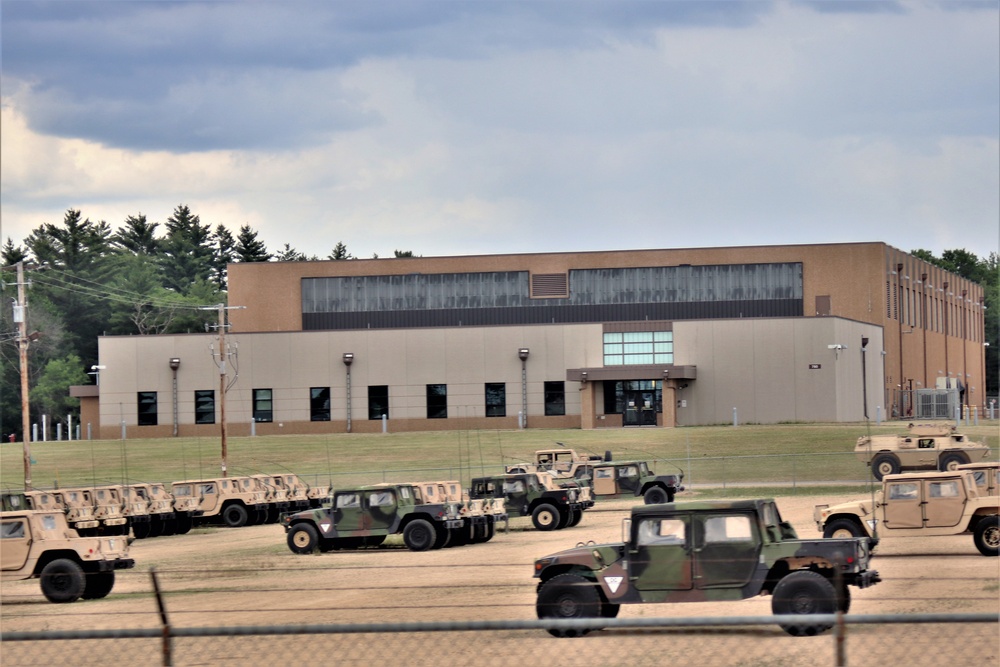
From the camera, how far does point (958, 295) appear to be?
406 ft

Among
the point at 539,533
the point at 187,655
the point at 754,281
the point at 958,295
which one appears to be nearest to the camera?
the point at 187,655

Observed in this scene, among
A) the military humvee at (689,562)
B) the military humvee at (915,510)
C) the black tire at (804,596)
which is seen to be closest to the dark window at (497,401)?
the military humvee at (915,510)

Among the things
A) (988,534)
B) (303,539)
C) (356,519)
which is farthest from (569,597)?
(303,539)

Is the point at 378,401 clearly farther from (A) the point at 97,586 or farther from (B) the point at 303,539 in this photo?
(A) the point at 97,586

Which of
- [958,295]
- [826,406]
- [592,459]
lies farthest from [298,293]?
[958,295]

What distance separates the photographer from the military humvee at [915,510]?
25.6m

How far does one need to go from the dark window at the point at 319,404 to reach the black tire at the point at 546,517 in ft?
150

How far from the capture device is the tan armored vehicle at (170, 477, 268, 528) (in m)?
41.4

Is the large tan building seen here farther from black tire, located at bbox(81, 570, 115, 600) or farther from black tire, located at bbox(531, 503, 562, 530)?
black tire, located at bbox(81, 570, 115, 600)

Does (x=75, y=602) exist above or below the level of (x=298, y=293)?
below

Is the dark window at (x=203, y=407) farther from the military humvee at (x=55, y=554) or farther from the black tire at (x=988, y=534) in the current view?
the black tire at (x=988, y=534)

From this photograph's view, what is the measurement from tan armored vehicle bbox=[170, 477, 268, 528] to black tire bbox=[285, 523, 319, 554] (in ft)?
34.8

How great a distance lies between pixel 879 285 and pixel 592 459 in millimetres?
48556

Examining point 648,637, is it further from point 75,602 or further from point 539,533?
point 539,533
